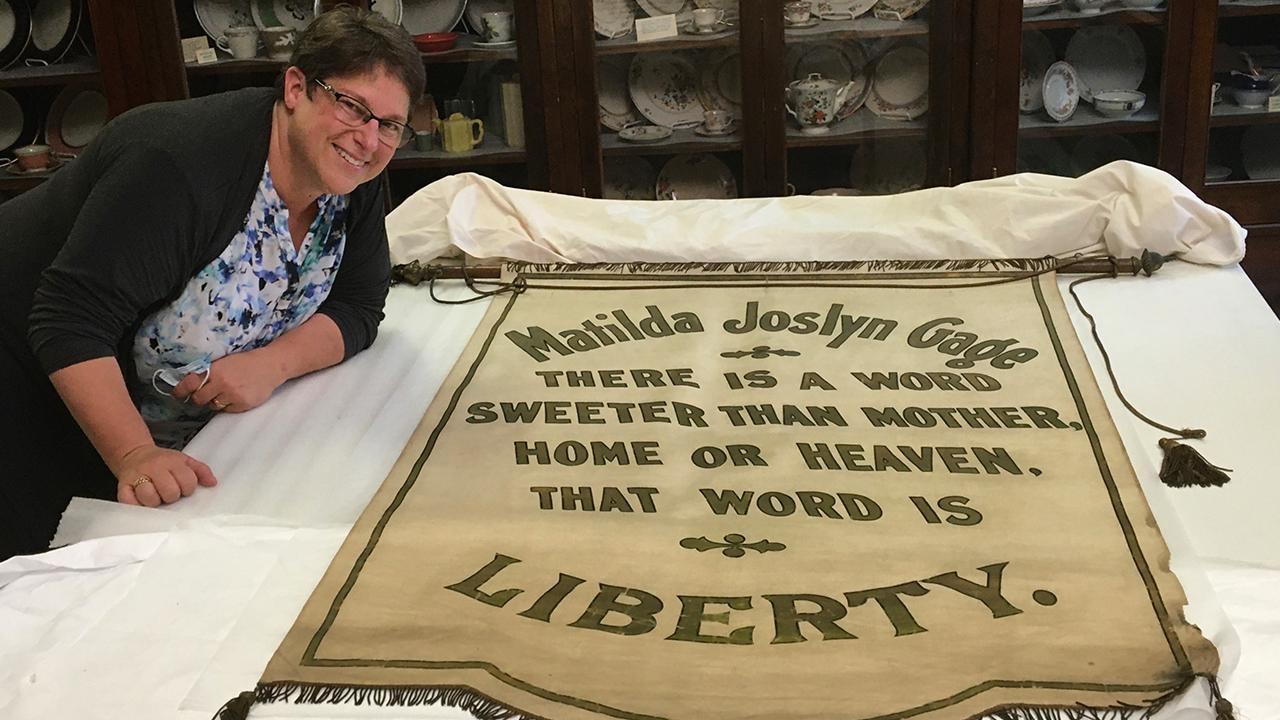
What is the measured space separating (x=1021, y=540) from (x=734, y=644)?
0.34 meters

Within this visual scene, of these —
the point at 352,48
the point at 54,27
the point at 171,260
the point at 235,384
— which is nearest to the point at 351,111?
the point at 352,48

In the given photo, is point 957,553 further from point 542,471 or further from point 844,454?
point 542,471

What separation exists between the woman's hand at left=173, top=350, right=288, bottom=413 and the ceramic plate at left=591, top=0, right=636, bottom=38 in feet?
4.87

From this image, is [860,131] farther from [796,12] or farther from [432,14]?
[432,14]

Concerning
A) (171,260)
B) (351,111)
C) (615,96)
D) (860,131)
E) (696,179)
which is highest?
(351,111)

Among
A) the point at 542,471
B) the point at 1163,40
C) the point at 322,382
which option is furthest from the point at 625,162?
the point at 542,471

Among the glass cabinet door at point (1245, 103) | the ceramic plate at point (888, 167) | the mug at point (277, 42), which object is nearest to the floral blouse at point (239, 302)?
the mug at point (277, 42)

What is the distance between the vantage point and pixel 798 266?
82.7 inches

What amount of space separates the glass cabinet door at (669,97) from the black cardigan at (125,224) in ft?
4.88

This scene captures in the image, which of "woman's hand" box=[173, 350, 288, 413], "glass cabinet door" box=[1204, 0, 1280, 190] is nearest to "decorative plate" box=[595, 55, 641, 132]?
A: "glass cabinet door" box=[1204, 0, 1280, 190]

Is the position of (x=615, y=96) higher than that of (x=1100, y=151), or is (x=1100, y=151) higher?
(x=615, y=96)

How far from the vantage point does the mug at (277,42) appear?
2.99m

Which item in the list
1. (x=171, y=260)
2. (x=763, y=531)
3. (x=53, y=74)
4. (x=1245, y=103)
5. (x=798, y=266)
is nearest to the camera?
(x=763, y=531)

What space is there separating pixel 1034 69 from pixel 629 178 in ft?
3.12
